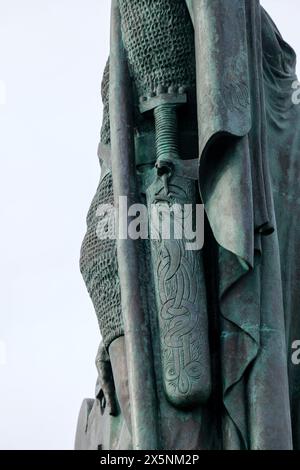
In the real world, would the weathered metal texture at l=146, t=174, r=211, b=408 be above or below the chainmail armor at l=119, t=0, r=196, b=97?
below

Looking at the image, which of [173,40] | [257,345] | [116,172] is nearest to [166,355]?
[257,345]

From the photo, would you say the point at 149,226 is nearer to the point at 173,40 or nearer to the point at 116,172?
the point at 116,172

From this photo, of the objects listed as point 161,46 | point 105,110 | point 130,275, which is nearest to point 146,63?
point 161,46

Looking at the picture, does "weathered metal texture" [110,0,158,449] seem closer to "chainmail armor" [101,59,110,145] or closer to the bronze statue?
the bronze statue

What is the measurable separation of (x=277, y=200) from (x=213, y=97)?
0.98m

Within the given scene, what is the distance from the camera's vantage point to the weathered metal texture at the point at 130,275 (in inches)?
365

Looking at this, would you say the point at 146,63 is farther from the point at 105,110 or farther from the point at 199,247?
the point at 199,247

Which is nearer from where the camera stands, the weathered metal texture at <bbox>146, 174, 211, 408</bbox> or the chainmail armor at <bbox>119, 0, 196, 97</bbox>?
the weathered metal texture at <bbox>146, 174, 211, 408</bbox>

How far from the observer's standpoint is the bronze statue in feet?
30.6

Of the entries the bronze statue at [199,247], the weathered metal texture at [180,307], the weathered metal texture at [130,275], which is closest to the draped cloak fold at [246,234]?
the bronze statue at [199,247]

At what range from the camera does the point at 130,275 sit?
31.5ft

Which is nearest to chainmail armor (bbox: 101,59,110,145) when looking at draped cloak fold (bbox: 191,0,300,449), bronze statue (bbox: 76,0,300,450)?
bronze statue (bbox: 76,0,300,450)

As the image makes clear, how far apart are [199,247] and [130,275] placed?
0.45 metres

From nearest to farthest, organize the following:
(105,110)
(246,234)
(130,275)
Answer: (246,234)
(130,275)
(105,110)
